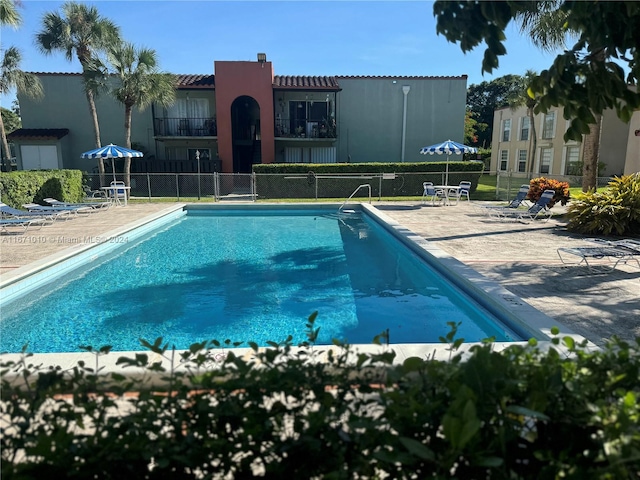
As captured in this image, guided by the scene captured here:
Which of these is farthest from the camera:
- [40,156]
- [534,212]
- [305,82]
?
[305,82]

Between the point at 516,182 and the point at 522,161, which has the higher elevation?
the point at 522,161

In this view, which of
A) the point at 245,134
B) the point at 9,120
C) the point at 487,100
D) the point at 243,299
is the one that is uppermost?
the point at 487,100

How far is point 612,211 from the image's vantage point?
11070mm

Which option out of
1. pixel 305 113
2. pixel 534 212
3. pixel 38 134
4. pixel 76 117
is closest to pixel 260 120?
pixel 305 113

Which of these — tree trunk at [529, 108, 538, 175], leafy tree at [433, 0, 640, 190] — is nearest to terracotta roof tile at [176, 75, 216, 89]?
tree trunk at [529, 108, 538, 175]

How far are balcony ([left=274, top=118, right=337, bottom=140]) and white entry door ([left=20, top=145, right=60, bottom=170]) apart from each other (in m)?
13.2

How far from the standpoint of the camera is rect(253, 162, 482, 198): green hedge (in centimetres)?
2177

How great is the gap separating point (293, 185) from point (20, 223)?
12.4 meters

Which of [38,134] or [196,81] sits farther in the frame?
[196,81]

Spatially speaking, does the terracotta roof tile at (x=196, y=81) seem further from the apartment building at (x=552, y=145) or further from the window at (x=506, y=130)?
the window at (x=506, y=130)

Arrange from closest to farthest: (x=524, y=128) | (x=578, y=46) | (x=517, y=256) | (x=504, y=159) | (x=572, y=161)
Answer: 1. (x=578, y=46)
2. (x=517, y=256)
3. (x=572, y=161)
4. (x=524, y=128)
5. (x=504, y=159)

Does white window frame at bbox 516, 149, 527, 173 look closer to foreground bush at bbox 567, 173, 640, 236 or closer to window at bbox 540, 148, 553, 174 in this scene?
window at bbox 540, 148, 553, 174

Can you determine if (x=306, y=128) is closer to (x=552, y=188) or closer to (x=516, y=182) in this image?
(x=552, y=188)

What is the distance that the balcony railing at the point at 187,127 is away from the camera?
86.1 ft
